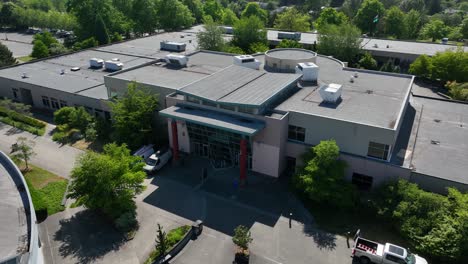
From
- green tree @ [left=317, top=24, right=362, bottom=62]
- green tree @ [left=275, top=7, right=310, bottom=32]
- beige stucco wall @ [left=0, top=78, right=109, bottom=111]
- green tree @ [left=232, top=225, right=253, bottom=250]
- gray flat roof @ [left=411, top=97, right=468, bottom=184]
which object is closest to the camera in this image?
green tree @ [left=232, top=225, right=253, bottom=250]

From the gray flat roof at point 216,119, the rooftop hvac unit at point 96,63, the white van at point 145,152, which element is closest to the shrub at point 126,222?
the white van at point 145,152

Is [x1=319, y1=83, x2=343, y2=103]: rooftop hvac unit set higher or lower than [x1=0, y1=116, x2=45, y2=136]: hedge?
higher

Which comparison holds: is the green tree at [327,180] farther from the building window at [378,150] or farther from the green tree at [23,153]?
the green tree at [23,153]

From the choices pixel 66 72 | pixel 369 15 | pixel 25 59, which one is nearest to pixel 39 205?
pixel 66 72

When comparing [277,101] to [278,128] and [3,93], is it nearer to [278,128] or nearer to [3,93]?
[278,128]

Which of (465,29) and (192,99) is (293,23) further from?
(192,99)

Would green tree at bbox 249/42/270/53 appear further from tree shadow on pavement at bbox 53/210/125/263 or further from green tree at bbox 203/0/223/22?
green tree at bbox 203/0/223/22

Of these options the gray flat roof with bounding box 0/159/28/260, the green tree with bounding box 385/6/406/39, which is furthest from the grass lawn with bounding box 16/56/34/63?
the green tree with bounding box 385/6/406/39
